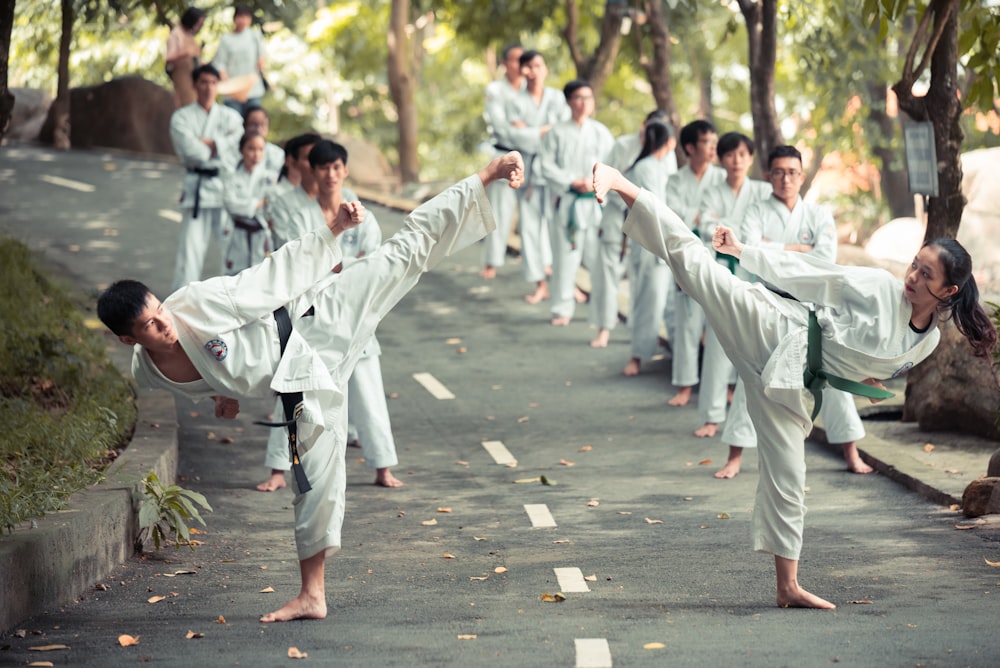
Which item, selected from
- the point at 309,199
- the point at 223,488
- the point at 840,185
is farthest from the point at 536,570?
the point at 840,185

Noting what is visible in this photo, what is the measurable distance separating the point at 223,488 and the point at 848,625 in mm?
4349

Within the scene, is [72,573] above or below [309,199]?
below

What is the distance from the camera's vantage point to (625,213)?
1236cm

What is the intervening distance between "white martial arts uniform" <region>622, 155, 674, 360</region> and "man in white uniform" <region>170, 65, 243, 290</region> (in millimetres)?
3584

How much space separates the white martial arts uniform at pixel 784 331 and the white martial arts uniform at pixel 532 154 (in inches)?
318

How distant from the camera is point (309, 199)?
364 inches

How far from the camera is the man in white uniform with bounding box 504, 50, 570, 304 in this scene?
1416 centimetres

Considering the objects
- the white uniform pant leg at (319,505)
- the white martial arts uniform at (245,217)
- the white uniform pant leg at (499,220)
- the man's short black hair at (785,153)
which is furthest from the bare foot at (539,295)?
the white uniform pant leg at (319,505)

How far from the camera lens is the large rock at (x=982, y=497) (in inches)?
294

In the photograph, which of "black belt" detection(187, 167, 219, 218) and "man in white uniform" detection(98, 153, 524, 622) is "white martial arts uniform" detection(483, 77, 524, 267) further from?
"man in white uniform" detection(98, 153, 524, 622)

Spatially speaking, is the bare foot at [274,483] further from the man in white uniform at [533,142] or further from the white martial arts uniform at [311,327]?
the man in white uniform at [533,142]

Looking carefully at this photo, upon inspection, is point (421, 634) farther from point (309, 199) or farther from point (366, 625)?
point (309, 199)

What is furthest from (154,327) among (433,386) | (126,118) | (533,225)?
(126,118)

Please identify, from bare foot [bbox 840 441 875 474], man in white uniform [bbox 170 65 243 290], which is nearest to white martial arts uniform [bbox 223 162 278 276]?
man in white uniform [bbox 170 65 243 290]
